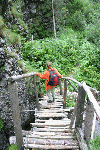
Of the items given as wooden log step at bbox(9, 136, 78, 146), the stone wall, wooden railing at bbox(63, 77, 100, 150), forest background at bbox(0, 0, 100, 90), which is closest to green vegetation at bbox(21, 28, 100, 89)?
forest background at bbox(0, 0, 100, 90)

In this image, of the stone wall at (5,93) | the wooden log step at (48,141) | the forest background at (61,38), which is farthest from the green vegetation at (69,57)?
the wooden log step at (48,141)

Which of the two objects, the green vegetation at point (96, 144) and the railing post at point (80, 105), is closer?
the green vegetation at point (96, 144)

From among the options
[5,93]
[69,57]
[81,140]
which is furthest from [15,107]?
[69,57]

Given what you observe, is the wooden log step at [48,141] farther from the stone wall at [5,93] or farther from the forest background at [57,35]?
the forest background at [57,35]

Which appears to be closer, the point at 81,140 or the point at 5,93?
the point at 81,140

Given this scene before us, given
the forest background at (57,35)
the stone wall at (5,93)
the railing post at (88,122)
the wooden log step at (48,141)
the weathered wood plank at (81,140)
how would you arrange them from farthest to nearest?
the forest background at (57,35) < the stone wall at (5,93) < the wooden log step at (48,141) < the weathered wood plank at (81,140) < the railing post at (88,122)

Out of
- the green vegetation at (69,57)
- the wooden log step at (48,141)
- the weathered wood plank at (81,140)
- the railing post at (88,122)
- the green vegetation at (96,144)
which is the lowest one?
the wooden log step at (48,141)

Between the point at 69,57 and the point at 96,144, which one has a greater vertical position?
the point at 69,57

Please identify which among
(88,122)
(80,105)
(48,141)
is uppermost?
(80,105)

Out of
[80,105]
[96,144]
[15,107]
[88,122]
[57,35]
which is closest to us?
[96,144]

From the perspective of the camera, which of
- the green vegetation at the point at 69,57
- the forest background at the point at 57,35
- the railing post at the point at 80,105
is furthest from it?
the green vegetation at the point at 69,57

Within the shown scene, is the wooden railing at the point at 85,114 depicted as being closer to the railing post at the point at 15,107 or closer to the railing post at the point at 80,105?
the railing post at the point at 80,105

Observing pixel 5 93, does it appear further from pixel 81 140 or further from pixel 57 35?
pixel 57 35

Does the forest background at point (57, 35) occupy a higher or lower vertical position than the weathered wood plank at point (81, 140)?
higher
